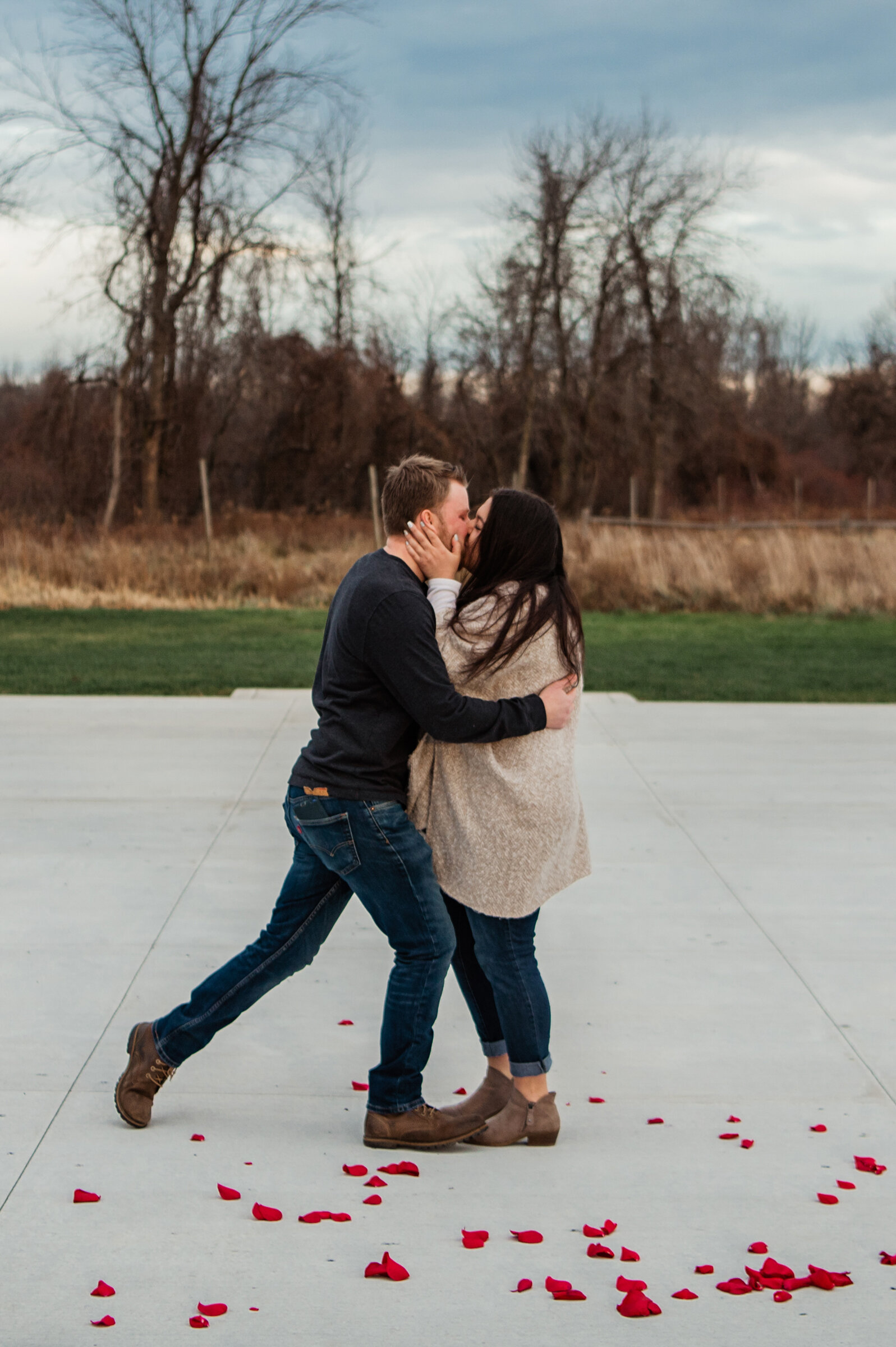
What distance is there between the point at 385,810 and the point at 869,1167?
1.29 metres

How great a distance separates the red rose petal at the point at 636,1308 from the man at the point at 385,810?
76 centimetres

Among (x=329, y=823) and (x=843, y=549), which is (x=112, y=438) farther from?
(x=329, y=823)

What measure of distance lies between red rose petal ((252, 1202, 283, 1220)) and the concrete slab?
0.10 feet

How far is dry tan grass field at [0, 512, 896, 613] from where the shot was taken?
18.1 meters

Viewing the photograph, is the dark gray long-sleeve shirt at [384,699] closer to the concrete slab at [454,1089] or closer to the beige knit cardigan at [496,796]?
the beige knit cardigan at [496,796]

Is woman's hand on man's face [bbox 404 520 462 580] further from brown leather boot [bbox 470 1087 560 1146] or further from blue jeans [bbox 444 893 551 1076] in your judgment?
brown leather boot [bbox 470 1087 560 1146]

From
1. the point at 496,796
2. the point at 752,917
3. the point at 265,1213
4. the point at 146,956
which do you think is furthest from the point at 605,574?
the point at 265,1213

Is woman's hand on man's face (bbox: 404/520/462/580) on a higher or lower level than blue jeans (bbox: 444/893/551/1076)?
higher

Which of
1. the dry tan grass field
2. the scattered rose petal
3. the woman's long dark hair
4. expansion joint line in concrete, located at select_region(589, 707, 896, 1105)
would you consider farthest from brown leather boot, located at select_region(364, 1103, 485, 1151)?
the dry tan grass field

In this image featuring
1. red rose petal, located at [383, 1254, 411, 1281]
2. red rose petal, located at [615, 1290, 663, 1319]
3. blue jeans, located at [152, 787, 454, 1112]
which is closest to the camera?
red rose petal, located at [615, 1290, 663, 1319]

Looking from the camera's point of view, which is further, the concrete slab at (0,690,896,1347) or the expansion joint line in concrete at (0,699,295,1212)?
the expansion joint line in concrete at (0,699,295,1212)

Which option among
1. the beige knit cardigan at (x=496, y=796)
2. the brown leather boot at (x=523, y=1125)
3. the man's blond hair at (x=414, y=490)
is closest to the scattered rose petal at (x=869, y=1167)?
the brown leather boot at (x=523, y=1125)

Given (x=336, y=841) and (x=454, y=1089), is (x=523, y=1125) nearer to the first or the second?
(x=454, y=1089)

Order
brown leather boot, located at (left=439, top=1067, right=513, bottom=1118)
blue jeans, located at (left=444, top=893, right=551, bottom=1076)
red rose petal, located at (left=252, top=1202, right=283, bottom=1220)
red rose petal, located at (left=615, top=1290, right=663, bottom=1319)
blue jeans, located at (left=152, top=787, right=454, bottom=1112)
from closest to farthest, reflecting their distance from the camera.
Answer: red rose petal, located at (left=615, top=1290, right=663, bottom=1319) < red rose petal, located at (left=252, top=1202, right=283, bottom=1220) < blue jeans, located at (left=152, top=787, right=454, bottom=1112) < blue jeans, located at (left=444, top=893, right=551, bottom=1076) < brown leather boot, located at (left=439, top=1067, right=513, bottom=1118)
